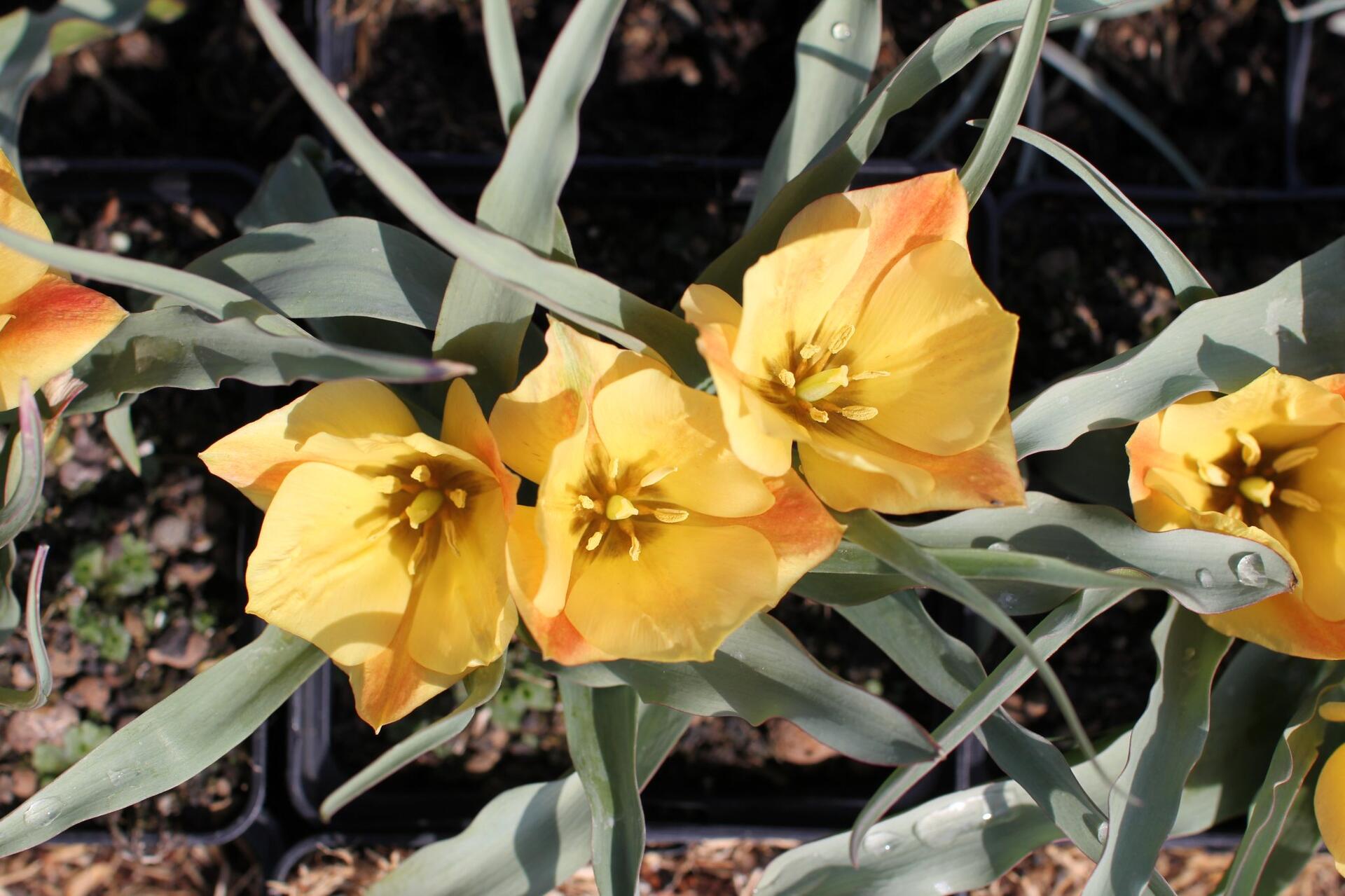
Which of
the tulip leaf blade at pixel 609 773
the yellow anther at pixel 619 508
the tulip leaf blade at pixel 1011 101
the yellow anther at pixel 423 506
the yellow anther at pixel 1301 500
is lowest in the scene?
the tulip leaf blade at pixel 609 773

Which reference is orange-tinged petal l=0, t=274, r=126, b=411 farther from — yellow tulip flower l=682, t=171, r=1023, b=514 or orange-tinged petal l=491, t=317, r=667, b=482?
yellow tulip flower l=682, t=171, r=1023, b=514

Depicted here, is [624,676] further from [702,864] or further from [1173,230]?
[1173,230]

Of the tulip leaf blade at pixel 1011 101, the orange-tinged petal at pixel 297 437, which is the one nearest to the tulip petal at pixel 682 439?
the orange-tinged petal at pixel 297 437

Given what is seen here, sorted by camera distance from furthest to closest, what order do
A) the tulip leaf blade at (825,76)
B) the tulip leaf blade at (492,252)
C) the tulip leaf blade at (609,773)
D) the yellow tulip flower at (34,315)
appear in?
the tulip leaf blade at (825,76), the tulip leaf blade at (609,773), the yellow tulip flower at (34,315), the tulip leaf blade at (492,252)

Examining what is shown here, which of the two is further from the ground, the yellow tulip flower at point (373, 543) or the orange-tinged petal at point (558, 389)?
the orange-tinged petal at point (558, 389)

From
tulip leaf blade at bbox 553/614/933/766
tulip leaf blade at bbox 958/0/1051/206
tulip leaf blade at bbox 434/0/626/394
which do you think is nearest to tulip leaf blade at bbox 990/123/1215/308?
tulip leaf blade at bbox 958/0/1051/206

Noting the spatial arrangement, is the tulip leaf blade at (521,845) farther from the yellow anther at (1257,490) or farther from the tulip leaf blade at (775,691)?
the yellow anther at (1257,490)
